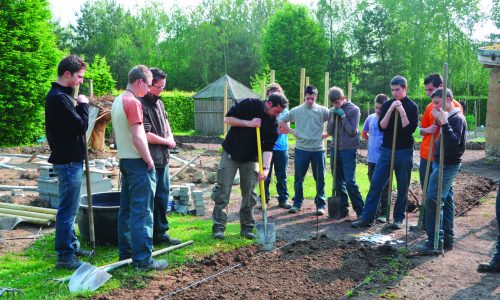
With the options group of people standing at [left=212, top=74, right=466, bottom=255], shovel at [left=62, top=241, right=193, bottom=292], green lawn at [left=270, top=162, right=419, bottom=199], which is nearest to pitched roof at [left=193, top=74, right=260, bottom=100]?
green lawn at [left=270, top=162, right=419, bottom=199]

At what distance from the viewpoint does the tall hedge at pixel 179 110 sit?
2980cm

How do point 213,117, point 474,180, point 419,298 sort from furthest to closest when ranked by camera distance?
point 213,117 → point 474,180 → point 419,298

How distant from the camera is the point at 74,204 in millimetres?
5305

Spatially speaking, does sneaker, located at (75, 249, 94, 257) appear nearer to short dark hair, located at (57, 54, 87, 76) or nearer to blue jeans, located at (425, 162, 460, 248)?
short dark hair, located at (57, 54, 87, 76)

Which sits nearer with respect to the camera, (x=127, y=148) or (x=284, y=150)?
(x=127, y=148)

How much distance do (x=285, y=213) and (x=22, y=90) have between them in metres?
12.8

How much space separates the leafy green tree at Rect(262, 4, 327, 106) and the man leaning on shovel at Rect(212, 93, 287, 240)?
34.5 m

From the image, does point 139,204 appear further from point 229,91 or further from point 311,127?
point 229,91

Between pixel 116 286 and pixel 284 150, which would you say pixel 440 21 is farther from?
pixel 116 286

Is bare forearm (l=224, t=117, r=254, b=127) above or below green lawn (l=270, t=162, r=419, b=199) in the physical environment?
above

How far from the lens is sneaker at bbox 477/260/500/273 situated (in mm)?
5566

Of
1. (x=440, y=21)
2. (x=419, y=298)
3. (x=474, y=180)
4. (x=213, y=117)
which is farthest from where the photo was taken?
(x=440, y=21)

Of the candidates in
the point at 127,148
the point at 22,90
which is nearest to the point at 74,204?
the point at 127,148

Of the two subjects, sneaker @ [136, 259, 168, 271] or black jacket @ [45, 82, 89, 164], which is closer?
black jacket @ [45, 82, 89, 164]
